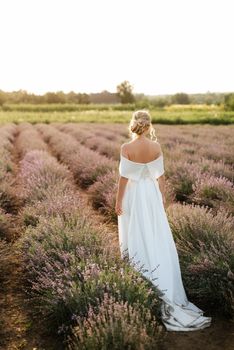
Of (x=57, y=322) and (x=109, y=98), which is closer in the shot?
(x=57, y=322)

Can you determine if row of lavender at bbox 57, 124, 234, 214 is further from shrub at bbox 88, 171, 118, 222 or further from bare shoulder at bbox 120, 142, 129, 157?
bare shoulder at bbox 120, 142, 129, 157

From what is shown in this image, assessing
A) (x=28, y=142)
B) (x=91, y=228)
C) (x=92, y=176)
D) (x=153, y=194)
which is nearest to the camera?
(x=153, y=194)

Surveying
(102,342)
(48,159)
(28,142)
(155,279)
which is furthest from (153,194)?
(28,142)

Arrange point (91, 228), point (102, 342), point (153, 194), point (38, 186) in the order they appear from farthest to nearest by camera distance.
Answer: point (38, 186), point (91, 228), point (153, 194), point (102, 342)

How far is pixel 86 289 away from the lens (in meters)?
3.82

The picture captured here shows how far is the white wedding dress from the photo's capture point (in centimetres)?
440

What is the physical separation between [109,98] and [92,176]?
101 metres

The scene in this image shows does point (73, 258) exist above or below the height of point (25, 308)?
above

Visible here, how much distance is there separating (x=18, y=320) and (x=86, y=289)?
2.83 ft

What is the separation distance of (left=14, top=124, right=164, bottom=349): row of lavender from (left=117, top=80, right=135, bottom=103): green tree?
89284 mm

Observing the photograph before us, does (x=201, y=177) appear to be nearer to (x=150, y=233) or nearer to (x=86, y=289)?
(x=150, y=233)

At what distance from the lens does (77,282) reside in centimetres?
401

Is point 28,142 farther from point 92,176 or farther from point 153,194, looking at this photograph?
point 153,194

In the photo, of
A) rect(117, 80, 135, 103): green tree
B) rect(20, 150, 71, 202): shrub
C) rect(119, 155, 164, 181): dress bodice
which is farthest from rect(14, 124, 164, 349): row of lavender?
rect(117, 80, 135, 103): green tree
